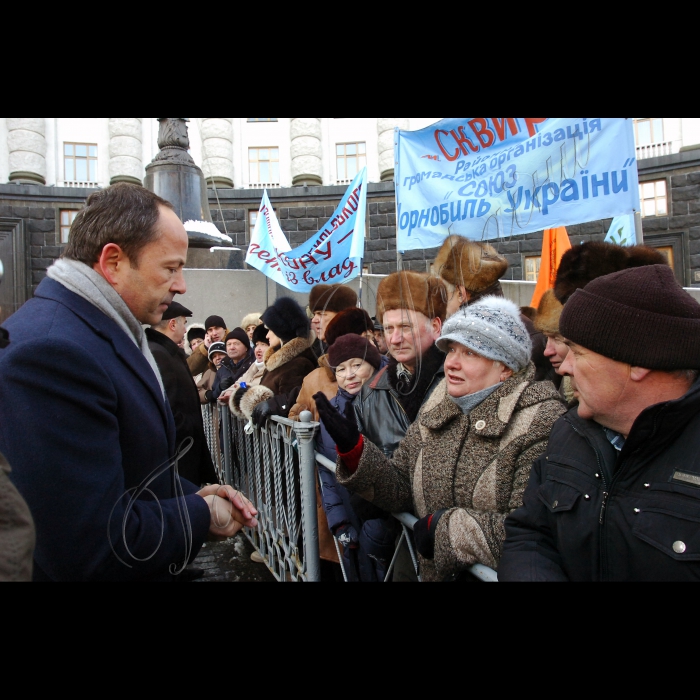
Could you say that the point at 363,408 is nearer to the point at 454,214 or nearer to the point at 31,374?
the point at 454,214

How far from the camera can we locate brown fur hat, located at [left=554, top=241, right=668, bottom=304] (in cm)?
219

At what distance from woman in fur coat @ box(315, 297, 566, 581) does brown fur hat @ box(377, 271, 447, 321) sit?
18.5 inches

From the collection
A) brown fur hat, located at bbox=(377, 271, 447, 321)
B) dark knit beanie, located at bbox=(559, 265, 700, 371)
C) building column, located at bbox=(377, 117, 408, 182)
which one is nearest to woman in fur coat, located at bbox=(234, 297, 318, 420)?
brown fur hat, located at bbox=(377, 271, 447, 321)

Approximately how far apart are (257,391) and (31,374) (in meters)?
2.62

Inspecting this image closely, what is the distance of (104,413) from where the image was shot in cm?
121

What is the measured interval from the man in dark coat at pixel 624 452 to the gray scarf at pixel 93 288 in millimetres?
1100

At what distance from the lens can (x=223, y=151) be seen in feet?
58.5

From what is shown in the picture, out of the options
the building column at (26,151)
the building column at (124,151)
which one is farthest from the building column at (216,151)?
the building column at (26,151)

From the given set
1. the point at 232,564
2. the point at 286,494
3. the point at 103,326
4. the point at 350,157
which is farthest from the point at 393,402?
the point at 350,157

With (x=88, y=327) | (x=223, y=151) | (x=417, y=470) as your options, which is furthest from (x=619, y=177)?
(x=223, y=151)

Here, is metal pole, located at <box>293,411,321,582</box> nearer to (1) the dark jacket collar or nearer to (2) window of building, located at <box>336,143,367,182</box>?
(1) the dark jacket collar

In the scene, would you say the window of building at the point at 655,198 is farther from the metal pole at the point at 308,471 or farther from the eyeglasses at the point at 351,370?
the metal pole at the point at 308,471

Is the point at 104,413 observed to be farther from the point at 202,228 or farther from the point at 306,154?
the point at 306,154

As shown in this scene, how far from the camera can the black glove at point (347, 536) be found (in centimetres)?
258
